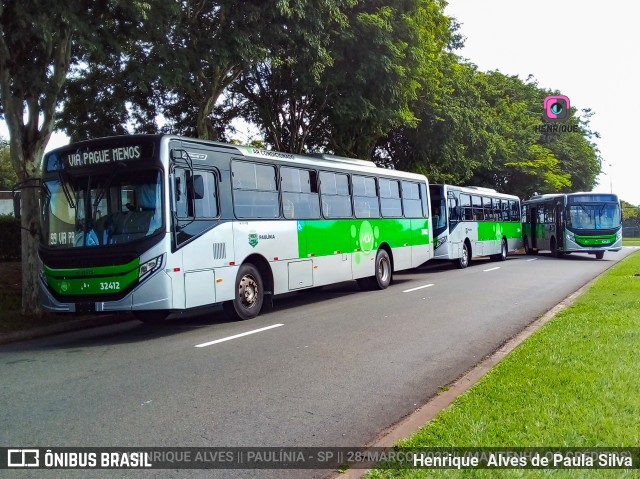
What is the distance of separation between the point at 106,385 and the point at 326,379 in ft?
8.23

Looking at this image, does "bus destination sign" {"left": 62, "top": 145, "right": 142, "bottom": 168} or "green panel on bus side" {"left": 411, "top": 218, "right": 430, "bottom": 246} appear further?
"green panel on bus side" {"left": 411, "top": 218, "right": 430, "bottom": 246}

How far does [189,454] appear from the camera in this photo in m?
4.98

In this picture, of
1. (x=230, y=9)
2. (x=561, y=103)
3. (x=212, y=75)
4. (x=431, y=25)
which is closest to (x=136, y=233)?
(x=230, y=9)

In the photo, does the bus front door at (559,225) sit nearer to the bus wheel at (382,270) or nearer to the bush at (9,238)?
the bus wheel at (382,270)

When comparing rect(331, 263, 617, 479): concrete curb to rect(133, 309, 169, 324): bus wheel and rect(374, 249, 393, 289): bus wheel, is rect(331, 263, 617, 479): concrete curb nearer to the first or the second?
rect(133, 309, 169, 324): bus wheel

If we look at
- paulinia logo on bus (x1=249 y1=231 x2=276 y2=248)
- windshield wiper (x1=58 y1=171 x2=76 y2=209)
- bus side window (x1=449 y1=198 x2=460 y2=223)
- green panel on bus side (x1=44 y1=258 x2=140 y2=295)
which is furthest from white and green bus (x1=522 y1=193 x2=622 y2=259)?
windshield wiper (x1=58 y1=171 x2=76 y2=209)

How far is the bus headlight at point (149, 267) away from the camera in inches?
392

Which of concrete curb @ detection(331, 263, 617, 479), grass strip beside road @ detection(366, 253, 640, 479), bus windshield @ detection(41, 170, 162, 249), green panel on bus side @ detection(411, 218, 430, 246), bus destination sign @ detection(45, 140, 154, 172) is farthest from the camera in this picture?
green panel on bus side @ detection(411, 218, 430, 246)

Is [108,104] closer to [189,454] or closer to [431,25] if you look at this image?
[431,25]

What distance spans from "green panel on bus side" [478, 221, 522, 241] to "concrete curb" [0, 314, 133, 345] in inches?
731

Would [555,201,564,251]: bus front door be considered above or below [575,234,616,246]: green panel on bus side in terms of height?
above

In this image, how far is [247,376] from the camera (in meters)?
7.49

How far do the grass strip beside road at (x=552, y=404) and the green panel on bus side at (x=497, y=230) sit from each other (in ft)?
64.9

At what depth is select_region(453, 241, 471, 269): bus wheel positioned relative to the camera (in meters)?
25.8
